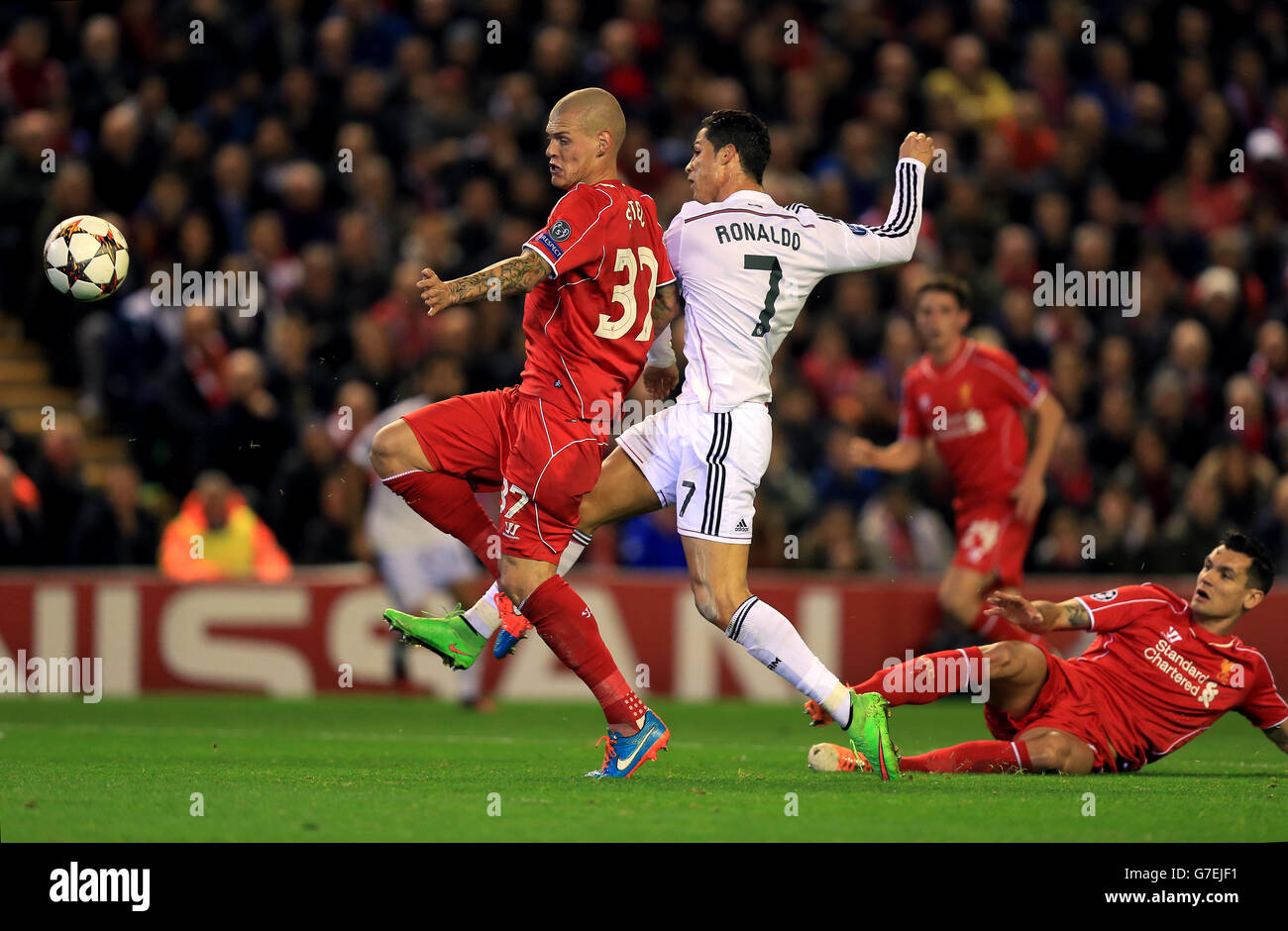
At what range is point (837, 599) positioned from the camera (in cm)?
1183

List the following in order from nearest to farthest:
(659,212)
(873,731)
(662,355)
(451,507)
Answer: (873,731)
(451,507)
(662,355)
(659,212)

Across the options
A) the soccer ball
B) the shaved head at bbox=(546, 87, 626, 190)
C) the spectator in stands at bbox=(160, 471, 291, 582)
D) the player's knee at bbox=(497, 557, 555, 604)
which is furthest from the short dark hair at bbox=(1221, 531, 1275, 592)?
the spectator in stands at bbox=(160, 471, 291, 582)

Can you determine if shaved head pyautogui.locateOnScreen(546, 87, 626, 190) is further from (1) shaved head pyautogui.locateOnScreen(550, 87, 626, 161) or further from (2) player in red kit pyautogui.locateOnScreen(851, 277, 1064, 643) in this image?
(2) player in red kit pyautogui.locateOnScreen(851, 277, 1064, 643)

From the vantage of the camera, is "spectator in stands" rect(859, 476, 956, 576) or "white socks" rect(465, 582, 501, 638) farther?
"spectator in stands" rect(859, 476, 956, 576)

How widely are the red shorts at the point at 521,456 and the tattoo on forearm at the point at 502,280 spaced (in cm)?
68

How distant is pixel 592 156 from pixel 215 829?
3.02 metres

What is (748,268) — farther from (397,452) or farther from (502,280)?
(397,452)

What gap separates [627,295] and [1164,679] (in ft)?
8.77

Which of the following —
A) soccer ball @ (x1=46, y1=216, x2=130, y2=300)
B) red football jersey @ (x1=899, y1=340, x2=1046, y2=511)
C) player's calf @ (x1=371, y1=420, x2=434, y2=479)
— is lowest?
player's calf @ (x1=371, y1=420, x2=434, y2=479)

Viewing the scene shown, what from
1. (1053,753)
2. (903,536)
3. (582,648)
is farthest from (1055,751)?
(903,536)

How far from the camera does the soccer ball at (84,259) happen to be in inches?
320

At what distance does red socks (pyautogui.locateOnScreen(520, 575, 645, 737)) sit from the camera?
6.54m

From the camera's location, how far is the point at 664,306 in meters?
7.07

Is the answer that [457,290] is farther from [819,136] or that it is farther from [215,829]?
[819,136]
